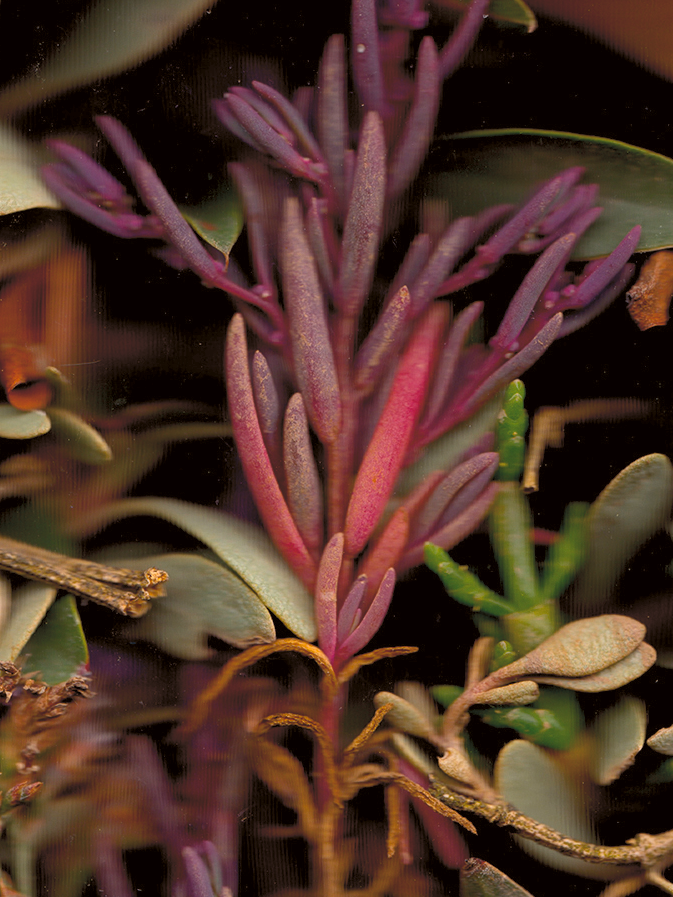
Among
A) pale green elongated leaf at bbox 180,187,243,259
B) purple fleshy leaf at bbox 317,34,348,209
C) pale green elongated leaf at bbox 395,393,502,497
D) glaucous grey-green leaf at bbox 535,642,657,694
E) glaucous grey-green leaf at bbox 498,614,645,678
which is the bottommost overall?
glaucous grey-green leaf at bbox 535,642,657,694

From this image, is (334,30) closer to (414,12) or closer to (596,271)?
(414,12)

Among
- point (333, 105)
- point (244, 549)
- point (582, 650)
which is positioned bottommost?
point (582, 650)

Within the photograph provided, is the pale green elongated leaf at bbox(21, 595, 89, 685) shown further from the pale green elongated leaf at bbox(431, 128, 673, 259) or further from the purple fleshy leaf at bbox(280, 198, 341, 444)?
the pale green elongated leaf at bbox(431, 128, 673, 259)

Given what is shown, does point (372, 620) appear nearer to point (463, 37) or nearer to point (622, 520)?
point (622, 520)

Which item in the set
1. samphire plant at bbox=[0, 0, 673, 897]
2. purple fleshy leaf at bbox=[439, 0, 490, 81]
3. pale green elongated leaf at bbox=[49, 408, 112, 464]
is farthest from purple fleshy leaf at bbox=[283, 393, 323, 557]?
purple fleshy leaf at bbox=[439, 0, 490, 81]

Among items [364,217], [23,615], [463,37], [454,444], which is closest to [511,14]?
[463,37]

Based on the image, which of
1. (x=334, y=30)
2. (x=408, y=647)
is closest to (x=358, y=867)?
(x=408, y=647)

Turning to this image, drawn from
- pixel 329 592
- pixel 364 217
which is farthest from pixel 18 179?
pixel 329 592

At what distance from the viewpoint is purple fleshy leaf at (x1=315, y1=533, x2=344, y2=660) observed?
0.42m

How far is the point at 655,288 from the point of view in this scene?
0.42 m

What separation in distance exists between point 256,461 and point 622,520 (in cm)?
22

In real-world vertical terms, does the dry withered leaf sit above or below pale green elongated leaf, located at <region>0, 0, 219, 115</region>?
below

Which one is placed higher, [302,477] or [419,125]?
[419,125]

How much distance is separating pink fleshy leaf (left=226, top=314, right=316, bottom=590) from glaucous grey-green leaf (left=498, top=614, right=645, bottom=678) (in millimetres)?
139
